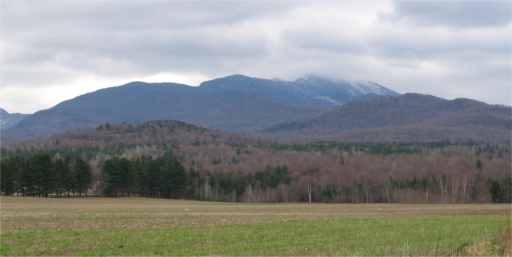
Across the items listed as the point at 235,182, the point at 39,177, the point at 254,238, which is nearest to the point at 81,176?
the point at 39,177

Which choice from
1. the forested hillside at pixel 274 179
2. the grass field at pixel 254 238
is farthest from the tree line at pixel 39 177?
the grass field at pixel 254 238

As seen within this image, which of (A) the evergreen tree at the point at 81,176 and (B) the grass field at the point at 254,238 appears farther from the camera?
(A) the evergreen tree at the point at 81,176

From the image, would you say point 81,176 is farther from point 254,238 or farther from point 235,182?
point 254,238

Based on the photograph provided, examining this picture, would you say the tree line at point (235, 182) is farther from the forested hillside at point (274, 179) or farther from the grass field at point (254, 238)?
the grass field at point (254, 238)

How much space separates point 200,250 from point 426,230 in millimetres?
13330

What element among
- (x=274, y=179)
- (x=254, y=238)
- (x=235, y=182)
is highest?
(x=274, y=179)

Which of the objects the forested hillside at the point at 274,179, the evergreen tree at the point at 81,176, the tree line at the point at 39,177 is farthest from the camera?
the evergreen tree at the point at 81,176

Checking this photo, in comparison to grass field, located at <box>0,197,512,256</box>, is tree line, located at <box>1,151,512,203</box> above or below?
above

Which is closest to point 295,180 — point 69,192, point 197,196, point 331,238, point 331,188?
point 331,188

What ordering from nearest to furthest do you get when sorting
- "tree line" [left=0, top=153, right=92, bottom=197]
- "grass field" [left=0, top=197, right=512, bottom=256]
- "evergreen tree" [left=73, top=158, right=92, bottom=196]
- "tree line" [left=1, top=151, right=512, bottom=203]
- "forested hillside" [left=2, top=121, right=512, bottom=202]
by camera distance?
"grass field" [left=0, top=197, right=512, bottom=256] < "tree line" [left=0, top=153, right=92, bottom=197] < "tree line" [left=1, top=151, right=512, bottom=203] < "forested hillside" [left=2, top=121, right=512, bottom=202] < "evergreen tree" [left=73, top=158, right=92, bottom=196]

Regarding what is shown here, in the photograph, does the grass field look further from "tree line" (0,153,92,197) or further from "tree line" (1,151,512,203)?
"tree line" (1,151,512,203)

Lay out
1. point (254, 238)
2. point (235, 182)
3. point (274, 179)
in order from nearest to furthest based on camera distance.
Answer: point (254, 238) < point (235, 182) < point (274, 179)

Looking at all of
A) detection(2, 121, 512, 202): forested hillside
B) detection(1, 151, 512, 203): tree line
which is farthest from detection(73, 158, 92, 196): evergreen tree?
detection(2, 121, 512, 202): forested hillside

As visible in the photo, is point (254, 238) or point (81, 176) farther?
point (81, 176)
